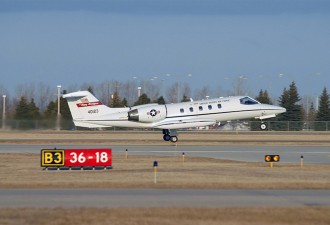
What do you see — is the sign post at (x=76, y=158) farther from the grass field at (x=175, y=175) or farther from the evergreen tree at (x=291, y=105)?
the evergreen tree at (x=291, y=105)

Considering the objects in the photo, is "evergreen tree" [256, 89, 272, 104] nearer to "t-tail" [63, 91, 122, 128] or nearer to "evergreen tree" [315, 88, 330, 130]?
"evergreen tree" [315, 88, 330, 130]

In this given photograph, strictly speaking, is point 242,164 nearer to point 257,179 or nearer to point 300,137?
point 257,179

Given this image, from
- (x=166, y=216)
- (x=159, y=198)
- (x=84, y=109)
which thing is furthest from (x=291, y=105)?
(x=166, y=216)

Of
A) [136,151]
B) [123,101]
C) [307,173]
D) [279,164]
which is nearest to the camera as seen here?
[307,173]

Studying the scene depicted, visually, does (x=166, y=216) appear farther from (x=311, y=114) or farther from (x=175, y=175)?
(x=311, y=114)

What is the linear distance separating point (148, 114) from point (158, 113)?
76 cm

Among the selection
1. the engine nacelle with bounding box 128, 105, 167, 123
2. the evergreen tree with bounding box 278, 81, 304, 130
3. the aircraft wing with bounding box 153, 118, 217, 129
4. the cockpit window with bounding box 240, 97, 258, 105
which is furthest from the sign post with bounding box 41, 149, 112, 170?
the evergreen tree with bounding box 278, 81, 304, 130

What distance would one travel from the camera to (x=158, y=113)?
52.8 m

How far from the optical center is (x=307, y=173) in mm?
30562

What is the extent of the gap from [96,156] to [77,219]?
15357 millimetres

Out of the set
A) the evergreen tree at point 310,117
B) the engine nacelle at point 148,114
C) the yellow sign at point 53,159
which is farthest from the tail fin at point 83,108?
the evergreen tree at point 310,117

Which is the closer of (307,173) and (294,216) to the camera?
(294,216)

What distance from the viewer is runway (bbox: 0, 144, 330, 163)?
131 ft

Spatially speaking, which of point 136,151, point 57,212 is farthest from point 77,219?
point 136,151
